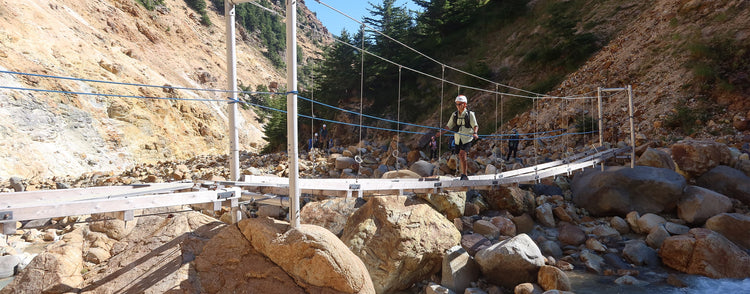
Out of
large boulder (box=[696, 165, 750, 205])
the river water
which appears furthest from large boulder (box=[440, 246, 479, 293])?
large boulder (box=[696, 165, 750, 205])

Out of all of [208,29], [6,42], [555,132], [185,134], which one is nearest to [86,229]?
[555,132]

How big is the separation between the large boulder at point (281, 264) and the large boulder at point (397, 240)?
37.8 inches

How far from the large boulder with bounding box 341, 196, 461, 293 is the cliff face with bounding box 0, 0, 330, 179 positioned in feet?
15.5

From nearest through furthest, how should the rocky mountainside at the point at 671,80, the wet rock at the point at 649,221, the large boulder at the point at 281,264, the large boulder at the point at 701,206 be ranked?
the large boulder at the point at 281,264 → the wet rock at the point at 649,221 → the large boulder at the point at 701,206 → the rocky mountainside at the point at 671,80

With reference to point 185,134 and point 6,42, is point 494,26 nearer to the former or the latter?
point 185,134

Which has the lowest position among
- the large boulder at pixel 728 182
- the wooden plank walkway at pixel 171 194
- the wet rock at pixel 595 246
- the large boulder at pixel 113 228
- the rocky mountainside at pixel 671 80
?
the wet rock at pixel 595 246

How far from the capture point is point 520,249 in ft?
14.9

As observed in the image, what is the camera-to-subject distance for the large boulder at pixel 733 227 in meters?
5.36

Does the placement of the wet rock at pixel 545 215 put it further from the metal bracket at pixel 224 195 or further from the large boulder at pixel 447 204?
the metal bracket at pixel 224 195

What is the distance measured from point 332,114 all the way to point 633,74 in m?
12.0

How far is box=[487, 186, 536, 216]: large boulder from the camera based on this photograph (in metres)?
6.71

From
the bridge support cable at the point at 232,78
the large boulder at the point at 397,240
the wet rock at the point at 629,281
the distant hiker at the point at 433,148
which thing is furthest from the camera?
the distant hiker at the point at 433,148

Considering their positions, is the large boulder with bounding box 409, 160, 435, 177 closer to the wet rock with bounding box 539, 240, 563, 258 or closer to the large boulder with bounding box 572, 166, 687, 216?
the large boulder with bounding box 572, 166, 687, 216

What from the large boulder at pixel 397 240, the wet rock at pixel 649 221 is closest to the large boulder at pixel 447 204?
the large boulder at pixel 397 240
